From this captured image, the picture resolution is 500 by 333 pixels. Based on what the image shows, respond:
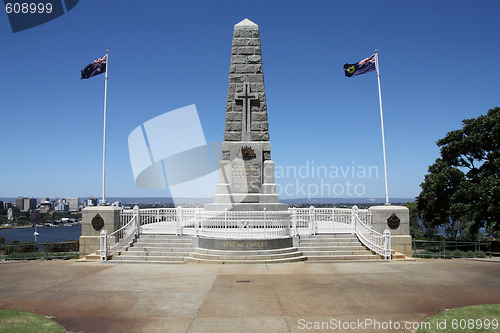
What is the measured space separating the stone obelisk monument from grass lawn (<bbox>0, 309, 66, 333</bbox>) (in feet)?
35.7

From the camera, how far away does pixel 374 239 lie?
13.8m

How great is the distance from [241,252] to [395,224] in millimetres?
6589

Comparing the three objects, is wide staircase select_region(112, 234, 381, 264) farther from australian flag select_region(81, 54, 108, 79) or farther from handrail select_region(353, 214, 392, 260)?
australian flag select_region(81, 54, 108, 79)

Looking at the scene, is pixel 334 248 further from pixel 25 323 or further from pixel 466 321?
pixel 25 323

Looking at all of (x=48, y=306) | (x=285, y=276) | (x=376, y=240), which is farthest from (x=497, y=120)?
(x=48, y=306)

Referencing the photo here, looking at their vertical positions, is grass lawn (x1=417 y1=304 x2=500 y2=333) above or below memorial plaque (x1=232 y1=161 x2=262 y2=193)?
below

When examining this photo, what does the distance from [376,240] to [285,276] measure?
540cm

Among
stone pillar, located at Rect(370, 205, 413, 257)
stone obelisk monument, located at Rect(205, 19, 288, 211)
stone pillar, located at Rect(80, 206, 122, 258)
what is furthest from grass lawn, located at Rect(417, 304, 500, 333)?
stone pillar, located at Rect(80, 206, 122, 258)

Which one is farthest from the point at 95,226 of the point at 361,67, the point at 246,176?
the point at 361,67

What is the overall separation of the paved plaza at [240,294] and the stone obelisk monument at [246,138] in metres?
5.92

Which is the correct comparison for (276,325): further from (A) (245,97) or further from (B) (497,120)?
(B) (497,120)

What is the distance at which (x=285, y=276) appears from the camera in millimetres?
9750

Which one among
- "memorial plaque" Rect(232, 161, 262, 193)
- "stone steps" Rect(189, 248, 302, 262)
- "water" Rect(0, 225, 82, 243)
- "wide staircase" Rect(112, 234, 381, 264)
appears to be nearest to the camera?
"stone steps" Rect(189, 248, 302, 262)

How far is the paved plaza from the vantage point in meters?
6.09
